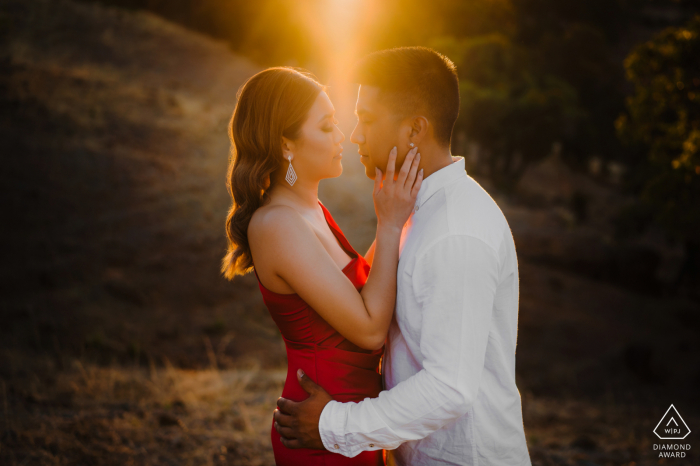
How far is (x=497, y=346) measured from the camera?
184cm

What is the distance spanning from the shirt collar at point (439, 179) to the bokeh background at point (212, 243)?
56 centimetres

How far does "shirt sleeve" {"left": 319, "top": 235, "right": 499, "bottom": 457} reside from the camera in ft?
5.26

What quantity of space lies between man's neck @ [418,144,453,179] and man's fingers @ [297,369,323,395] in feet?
3.45

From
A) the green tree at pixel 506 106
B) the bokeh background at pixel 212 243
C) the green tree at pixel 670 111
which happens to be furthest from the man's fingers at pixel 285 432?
the green tree at pixel 506 106

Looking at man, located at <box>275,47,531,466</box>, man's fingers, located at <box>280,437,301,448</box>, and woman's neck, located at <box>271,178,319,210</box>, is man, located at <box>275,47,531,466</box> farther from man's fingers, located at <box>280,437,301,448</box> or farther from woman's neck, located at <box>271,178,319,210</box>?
woman's neck, located at <box>271,178,319,210</box>

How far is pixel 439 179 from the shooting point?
1.97m

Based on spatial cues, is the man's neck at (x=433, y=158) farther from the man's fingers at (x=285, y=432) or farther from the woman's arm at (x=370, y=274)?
the man's fingers at (x=285, y=432)

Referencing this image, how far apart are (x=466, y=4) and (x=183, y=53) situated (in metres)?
25.7

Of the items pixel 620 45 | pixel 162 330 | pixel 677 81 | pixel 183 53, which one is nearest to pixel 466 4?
pixel 620 45

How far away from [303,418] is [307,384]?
0.14 m

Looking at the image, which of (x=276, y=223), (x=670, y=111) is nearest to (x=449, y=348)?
(x=276, y=223)

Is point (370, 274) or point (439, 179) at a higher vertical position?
point (439, 179)

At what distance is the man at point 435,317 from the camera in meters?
1.62

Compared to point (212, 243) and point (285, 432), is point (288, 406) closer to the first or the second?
point (285, 432)
